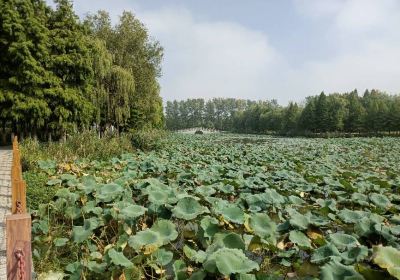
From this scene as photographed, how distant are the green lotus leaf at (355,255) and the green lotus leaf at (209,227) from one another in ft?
4.18

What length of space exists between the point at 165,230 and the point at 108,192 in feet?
4.74

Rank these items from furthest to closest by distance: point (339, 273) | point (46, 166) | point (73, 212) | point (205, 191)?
point (46, 166) < point (205, 191) < point (73, 212) < point (339, 273)

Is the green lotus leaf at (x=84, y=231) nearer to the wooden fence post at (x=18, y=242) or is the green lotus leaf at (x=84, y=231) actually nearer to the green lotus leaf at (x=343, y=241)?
the wooden fence post at (x=18, y=242)

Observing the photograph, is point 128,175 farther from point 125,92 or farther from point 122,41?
point 122,41

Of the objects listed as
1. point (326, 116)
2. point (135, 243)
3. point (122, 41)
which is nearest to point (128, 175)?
point (135, 243)

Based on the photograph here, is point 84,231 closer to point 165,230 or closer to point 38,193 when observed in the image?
point 165,230

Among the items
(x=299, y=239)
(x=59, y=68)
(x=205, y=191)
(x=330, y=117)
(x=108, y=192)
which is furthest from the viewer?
(x=330, y=117)

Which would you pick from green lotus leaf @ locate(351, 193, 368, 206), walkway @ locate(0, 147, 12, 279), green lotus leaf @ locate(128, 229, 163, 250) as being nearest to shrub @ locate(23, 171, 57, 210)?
walkway @ locate(0, 147, 12, 279)

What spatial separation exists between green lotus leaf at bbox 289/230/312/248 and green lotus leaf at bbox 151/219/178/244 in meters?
1.15

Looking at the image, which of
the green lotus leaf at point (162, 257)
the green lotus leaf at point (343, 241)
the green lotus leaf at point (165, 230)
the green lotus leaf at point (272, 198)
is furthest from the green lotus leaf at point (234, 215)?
the green lotus leaf at point (272, 198)

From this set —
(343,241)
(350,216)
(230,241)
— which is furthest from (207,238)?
(350,216)

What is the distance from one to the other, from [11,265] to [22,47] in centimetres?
1656

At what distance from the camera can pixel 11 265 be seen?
2.04 metres

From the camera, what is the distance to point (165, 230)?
3420 millimetres
